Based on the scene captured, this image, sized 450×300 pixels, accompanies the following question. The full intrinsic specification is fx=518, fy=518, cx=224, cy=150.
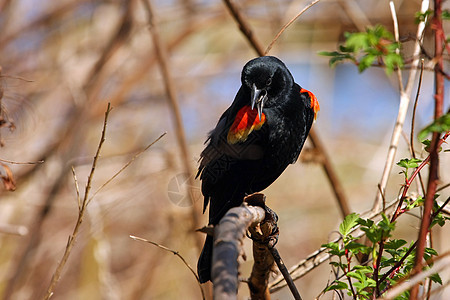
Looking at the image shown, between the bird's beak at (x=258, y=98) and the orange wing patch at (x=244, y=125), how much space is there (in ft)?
0.17

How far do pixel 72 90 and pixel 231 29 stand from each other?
278 centimetres

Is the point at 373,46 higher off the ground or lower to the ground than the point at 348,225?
higher

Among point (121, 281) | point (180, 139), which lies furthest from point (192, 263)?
point (180, 139)

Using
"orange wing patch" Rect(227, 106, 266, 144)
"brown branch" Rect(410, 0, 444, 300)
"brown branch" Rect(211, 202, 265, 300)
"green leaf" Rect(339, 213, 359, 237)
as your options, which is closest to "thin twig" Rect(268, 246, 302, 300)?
"green leaf" Rect(339, 213, 359, 237)

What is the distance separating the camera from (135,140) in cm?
543

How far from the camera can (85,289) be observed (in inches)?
202

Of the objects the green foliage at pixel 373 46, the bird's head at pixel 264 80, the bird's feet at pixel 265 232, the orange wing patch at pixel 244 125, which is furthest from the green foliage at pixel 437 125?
the orange wing patch at pixel 244 125

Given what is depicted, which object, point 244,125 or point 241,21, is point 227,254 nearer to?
point 244,125

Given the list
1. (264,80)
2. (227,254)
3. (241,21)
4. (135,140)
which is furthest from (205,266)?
(135,140)

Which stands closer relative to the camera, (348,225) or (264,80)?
(348,225)

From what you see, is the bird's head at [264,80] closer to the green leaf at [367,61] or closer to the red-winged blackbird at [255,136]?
the red-winged blackbird at [255,136]

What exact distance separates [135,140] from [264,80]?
3081 mm

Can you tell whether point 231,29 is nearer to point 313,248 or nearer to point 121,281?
point 313,248

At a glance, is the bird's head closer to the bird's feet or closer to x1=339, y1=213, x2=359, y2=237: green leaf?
the bird's feet
